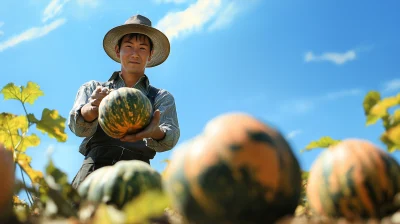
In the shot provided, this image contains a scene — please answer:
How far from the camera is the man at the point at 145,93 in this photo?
6268 mm

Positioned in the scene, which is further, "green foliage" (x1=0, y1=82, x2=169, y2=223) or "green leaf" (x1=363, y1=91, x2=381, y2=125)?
"green leaf" (x1=363, y1=91, x2=381, y2=125)

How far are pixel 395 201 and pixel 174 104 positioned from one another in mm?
5413

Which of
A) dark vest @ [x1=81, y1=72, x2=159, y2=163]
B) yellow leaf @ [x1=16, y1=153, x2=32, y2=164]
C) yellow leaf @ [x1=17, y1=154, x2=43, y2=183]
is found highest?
dark vest @ [x1=81, y1=72, x2=159, y2=163]

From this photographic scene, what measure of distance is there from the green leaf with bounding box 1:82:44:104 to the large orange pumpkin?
1.91 meters

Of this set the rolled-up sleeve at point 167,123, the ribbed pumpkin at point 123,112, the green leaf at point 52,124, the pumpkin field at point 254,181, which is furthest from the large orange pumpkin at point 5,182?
the rolled-up sleeve at point 167,123

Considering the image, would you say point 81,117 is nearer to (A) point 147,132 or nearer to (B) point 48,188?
(A) point 147,132

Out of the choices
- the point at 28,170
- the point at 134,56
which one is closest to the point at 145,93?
the point at 134,56

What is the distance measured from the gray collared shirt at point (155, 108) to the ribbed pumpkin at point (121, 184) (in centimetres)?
378

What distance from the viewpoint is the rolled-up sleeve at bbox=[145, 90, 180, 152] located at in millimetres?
6314

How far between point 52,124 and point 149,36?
4767mm

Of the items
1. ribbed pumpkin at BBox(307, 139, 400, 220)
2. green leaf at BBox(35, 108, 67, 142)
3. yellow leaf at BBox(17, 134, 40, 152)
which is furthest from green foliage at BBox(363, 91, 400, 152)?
yellow leaf at BBox(17, 134, 40, 152)

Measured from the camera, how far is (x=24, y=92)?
3.82 m

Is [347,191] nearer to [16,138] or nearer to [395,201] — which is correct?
[395,201]

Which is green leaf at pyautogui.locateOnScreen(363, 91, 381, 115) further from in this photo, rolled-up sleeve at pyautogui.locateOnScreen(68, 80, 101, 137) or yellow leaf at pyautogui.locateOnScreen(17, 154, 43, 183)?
rolled-up sleeve at pyautogui.locateOnScreen(68, 80, 101, 137)
